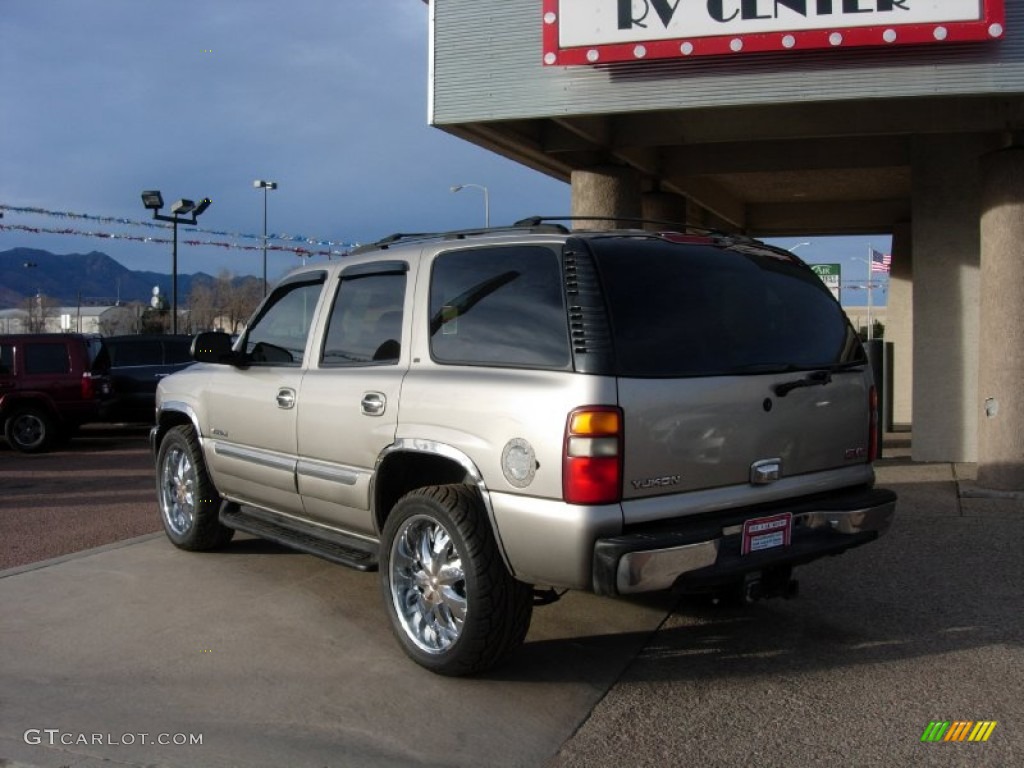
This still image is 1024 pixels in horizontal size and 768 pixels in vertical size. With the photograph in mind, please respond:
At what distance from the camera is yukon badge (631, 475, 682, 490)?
3949mm

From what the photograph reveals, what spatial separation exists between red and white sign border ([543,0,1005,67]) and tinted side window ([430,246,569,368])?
4544 millimetres

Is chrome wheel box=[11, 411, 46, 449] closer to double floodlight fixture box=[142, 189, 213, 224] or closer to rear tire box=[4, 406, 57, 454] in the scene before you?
rear tire box=[4, 406, 57, 454]

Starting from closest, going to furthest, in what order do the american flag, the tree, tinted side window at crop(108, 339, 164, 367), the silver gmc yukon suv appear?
1. the silver gmc yukon suv
2. tinted side window at crop(108, 339, 164, 367)
3. the american flag
4. the tree

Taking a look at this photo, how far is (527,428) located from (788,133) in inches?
280

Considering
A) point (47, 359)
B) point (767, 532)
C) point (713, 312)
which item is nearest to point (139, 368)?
point (47, 359)

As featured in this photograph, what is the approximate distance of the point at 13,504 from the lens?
9523mm

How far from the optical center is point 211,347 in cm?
600

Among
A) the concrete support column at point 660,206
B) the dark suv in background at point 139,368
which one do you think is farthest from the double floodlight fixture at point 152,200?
the concrete support column at point 660,206

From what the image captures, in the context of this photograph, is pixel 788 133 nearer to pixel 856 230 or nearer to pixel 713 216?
pixel 713 216

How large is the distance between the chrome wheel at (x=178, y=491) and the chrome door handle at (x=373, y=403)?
89.1 inches

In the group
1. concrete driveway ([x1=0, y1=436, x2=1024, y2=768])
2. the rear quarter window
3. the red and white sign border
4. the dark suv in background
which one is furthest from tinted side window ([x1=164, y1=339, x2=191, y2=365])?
concrete driveway ([x1=0, y1=436, x2=1024, y2=768])

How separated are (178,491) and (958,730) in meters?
5.22

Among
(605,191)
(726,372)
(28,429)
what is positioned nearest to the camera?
(726,372)

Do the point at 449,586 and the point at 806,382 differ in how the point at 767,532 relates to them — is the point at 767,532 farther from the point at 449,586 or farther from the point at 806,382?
the point at 449,586
